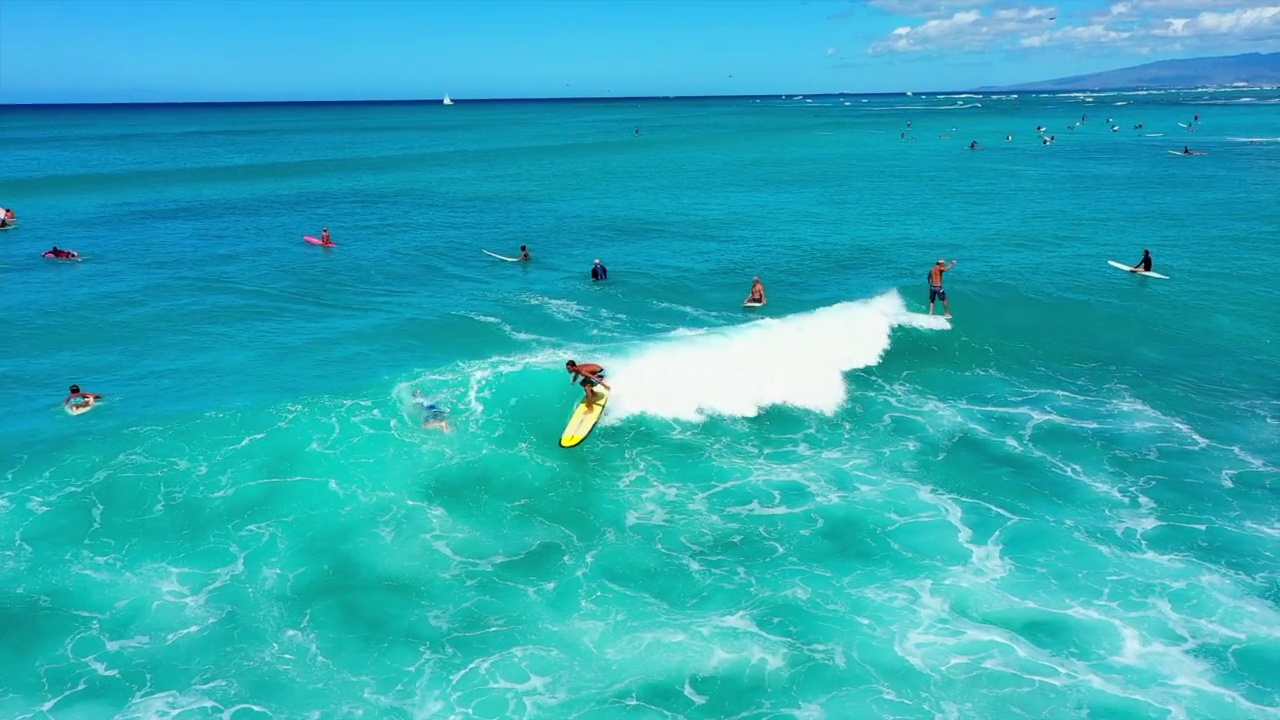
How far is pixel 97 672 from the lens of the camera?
1592 cm

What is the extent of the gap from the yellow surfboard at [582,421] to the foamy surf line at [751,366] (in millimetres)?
928

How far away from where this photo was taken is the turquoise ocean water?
1583cm

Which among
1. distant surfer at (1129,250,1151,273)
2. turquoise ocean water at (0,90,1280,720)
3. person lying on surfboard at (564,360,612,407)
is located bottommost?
turquoise ocean water at (0,90,1280,720)

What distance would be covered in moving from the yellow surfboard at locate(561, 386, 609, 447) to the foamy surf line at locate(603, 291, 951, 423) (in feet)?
3.04

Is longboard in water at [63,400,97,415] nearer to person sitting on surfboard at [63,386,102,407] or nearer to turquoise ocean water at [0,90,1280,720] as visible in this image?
person sitting on surfboard at [63,386,102,407]

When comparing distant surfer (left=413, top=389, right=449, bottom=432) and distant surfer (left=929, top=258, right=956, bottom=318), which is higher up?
distant surfer (left=929, top=258, right=956, bottom=318)

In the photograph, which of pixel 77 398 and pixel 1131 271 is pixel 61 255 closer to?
pixel 77 398

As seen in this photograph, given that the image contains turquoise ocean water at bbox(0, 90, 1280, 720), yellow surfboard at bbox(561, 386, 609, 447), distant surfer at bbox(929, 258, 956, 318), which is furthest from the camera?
distant surfer at bbox(929, 258, 956, 318)

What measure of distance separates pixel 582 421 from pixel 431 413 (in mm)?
4836

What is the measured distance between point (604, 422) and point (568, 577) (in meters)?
7.99

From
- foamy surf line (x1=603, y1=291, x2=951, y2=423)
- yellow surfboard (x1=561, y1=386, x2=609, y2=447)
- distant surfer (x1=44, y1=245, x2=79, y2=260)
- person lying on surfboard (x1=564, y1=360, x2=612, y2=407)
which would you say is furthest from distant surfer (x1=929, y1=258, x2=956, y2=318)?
distant surfer (x1=44, y1=245, x2=79, y2=260)

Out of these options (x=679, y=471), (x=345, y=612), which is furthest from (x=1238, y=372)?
(x=345, y=612)

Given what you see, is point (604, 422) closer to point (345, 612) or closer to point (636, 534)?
point (636, 534)

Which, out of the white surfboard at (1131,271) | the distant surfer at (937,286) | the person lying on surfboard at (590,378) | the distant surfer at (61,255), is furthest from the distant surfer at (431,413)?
the white surfboard at (1131,271)
